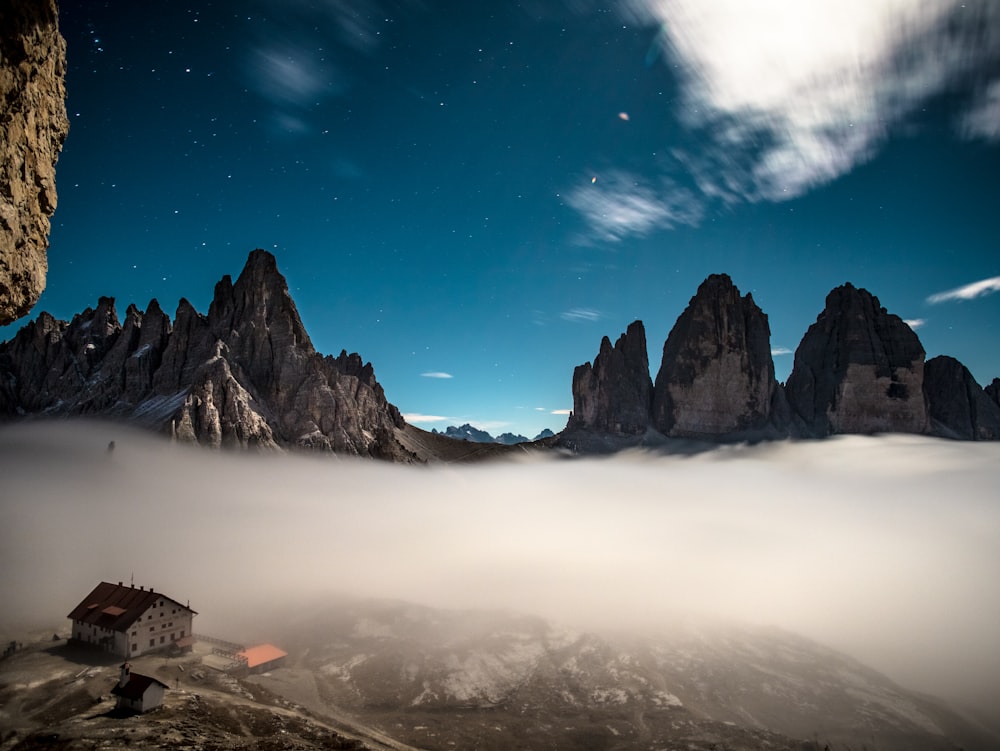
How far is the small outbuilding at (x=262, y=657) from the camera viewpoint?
66000 mm

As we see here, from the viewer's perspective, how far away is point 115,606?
7000cm

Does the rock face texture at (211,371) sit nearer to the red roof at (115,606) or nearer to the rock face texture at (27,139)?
the red roof at (115,606)

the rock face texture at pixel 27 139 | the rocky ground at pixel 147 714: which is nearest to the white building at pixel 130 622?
the rocky ground at pixel 147 714

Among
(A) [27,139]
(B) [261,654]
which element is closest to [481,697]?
(B) [261,654]

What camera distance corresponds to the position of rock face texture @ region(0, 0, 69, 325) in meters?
9.13

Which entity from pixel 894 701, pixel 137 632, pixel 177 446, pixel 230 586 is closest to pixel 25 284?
pixel 137 632

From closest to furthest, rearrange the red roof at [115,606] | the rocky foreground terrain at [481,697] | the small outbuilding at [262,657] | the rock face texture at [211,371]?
1. the rocky foreground terrain at [481,697]
2. the small outbuilding at [262,657]
3. the red roof at [115,606]
4. the rock face texture at [211,371]

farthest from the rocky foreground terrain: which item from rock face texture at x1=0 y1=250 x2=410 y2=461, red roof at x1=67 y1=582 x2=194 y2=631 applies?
rock face texture at x1=0 y1=250 x2=410 y2=461

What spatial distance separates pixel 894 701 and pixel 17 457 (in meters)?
178

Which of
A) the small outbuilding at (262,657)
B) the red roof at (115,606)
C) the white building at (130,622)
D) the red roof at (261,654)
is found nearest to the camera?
the small outbuilding at (262,657)

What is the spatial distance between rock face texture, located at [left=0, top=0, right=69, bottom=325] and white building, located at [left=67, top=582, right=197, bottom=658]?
74208 mm

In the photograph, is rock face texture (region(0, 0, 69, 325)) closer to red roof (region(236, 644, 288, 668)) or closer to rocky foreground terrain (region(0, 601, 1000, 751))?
rocky foreground terrain (region(0, 601, 1000, 751))

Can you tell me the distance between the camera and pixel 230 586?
98625 mm

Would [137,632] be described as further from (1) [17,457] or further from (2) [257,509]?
(1) [17,457]
